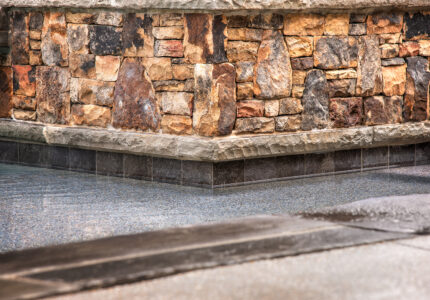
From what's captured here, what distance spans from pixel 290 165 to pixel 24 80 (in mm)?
3185

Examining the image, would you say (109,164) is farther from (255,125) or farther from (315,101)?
(315,101)

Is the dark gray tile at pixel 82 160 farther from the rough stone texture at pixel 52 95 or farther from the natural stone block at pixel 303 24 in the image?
the natural stone block at pixel 303 24

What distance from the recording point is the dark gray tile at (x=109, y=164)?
8375mm

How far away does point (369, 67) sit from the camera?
Answer: 8633mm

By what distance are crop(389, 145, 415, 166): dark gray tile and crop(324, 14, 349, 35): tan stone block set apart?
4.94 ft

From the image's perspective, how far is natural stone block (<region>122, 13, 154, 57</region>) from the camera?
7910 millimetres

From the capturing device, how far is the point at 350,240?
17.0 ft

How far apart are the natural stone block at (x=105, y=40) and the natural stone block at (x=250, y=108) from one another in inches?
55.4

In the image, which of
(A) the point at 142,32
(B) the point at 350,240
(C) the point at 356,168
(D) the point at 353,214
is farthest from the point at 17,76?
(B) the point at 350,240

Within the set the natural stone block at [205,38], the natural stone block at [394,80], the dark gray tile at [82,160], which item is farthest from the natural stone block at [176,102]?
the natural stone block at [394,80]

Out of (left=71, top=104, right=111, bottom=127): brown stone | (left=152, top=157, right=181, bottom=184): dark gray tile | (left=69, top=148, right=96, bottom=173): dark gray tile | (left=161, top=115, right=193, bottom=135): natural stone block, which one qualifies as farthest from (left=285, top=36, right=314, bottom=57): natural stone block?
(left=69, top=148, right=96, bottom=173): dark gray tile

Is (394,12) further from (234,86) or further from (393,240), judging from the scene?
(393,240)

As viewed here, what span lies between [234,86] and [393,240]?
9.35ft

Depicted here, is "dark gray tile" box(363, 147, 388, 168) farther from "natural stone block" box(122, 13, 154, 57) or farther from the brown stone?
the brown stone
